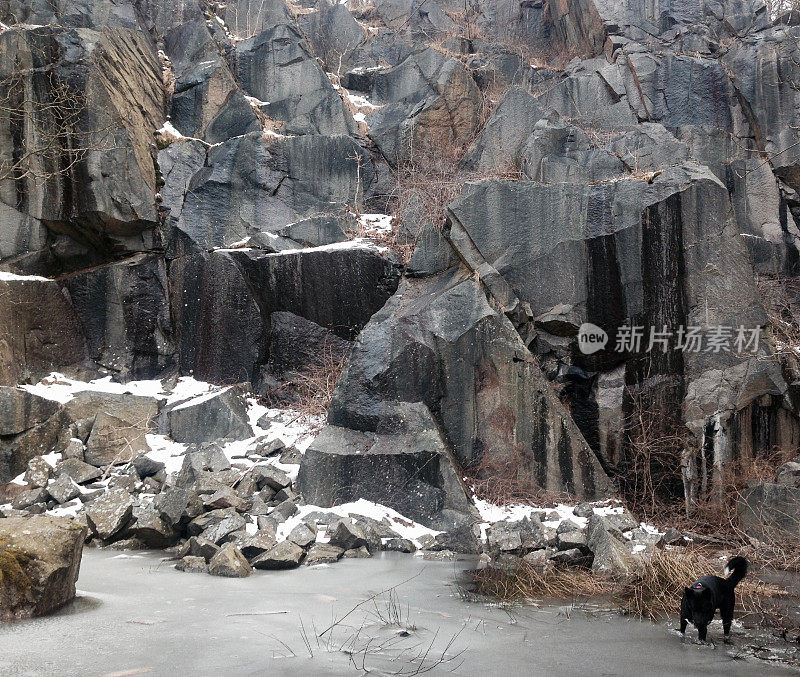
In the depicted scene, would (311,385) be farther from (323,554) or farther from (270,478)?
(323,554)

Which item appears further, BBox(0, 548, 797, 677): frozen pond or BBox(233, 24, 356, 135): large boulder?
BBox(233, 24, 356, 135): large boulder

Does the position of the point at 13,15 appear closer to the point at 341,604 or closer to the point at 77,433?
the point at 77,433

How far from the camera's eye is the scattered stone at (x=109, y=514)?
6414 mm

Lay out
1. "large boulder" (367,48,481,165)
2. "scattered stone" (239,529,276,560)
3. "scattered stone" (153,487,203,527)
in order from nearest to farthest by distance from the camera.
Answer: "scattered stone" (239,529,276,560)
"scattered stone" (153,487,203,527)
"large boulder" (367,48,481,165)

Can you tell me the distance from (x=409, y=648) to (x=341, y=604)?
1.09 metres

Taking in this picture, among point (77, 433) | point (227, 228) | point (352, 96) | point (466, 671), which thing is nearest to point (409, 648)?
point (466, 671)

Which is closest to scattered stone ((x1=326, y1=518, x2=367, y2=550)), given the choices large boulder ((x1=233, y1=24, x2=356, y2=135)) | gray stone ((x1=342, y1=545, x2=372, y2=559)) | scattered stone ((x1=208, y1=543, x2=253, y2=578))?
gray stone ((x1=342, y1=545, x2=372, y2=559))

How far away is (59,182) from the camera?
11.0 m

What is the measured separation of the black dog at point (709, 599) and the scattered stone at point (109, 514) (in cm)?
532

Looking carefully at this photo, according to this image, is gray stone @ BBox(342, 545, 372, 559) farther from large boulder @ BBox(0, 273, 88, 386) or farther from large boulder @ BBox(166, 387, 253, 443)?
large boulder @ BBox(0, 273, 88, 386)

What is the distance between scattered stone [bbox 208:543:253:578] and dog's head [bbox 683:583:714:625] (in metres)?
3.40
